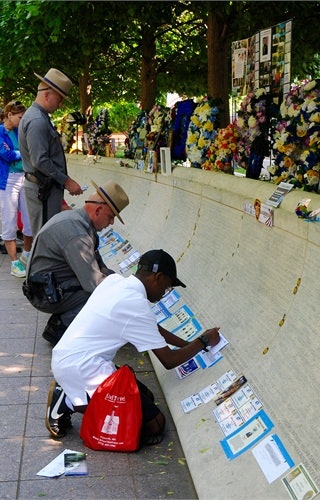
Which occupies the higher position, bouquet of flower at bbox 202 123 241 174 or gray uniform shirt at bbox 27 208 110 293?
bouquet of flower at bbox 202 123 241 174

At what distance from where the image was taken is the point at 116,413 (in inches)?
168

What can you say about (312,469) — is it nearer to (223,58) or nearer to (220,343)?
(220,343)

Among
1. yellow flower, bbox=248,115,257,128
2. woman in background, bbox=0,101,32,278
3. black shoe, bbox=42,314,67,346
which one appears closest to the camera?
black shoe, bbox=42,314,67,346

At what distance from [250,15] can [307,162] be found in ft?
18.3

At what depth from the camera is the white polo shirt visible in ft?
14.4

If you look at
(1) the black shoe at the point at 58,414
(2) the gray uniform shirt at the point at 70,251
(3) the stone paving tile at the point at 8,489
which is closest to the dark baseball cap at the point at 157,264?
(1) the black shoe at the point at 58,414

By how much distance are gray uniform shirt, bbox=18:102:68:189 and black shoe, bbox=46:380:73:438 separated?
3.21 meters

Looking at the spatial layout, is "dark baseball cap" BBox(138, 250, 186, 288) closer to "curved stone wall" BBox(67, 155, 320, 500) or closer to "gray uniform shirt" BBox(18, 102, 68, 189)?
"curved stone wall" BBox(67, 155, 320, 500)

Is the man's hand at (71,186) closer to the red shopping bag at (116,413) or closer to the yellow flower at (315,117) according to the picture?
the yellow flower at (315,117)

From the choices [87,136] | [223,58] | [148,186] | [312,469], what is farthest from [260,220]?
[87,136]

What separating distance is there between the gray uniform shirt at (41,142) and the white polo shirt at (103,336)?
309cm

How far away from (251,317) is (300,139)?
65.1 inches

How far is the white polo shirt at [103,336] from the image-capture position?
439 cm

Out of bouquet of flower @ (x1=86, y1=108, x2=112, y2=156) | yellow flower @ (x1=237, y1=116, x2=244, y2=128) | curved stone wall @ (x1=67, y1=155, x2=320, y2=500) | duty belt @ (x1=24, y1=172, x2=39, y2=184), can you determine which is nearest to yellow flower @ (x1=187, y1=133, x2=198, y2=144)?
curved stone wall @ (x1=67, y1=155, x2=320, y2=500)
